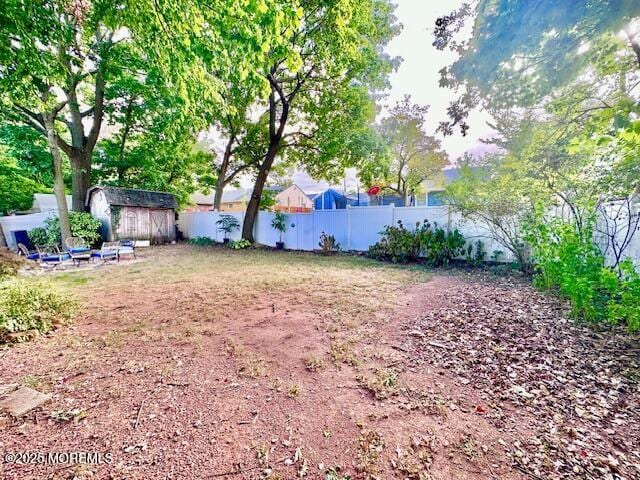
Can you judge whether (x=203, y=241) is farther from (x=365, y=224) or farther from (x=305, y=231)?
(x=365, y=224)

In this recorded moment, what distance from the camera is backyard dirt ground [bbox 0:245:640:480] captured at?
1.60 metres

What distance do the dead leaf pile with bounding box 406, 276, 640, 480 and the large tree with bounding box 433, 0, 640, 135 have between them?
9.68ft

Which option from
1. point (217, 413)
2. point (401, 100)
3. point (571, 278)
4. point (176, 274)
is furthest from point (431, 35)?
point (401, 100)

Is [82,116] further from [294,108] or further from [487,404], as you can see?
[487,404]

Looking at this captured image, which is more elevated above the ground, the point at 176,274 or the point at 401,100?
the point at 401,100

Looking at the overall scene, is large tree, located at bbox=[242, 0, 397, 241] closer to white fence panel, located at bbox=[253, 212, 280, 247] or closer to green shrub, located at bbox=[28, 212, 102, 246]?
white fence panel, located at bbox=[253, 212, 280, 247]

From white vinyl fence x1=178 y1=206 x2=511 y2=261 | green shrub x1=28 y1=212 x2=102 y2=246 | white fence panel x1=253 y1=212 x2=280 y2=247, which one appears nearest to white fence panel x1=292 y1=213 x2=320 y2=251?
white vinyl fence x1=178 y1=206 x2=511 y2=261

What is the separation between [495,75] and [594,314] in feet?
11.0

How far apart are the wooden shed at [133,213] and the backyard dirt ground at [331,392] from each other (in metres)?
10.7

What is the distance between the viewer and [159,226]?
14797mm

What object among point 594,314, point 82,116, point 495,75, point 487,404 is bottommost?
point 487,404

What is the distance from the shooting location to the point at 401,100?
16734 mm

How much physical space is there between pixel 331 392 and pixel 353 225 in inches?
323

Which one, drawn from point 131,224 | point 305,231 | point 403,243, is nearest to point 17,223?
point 131,224
